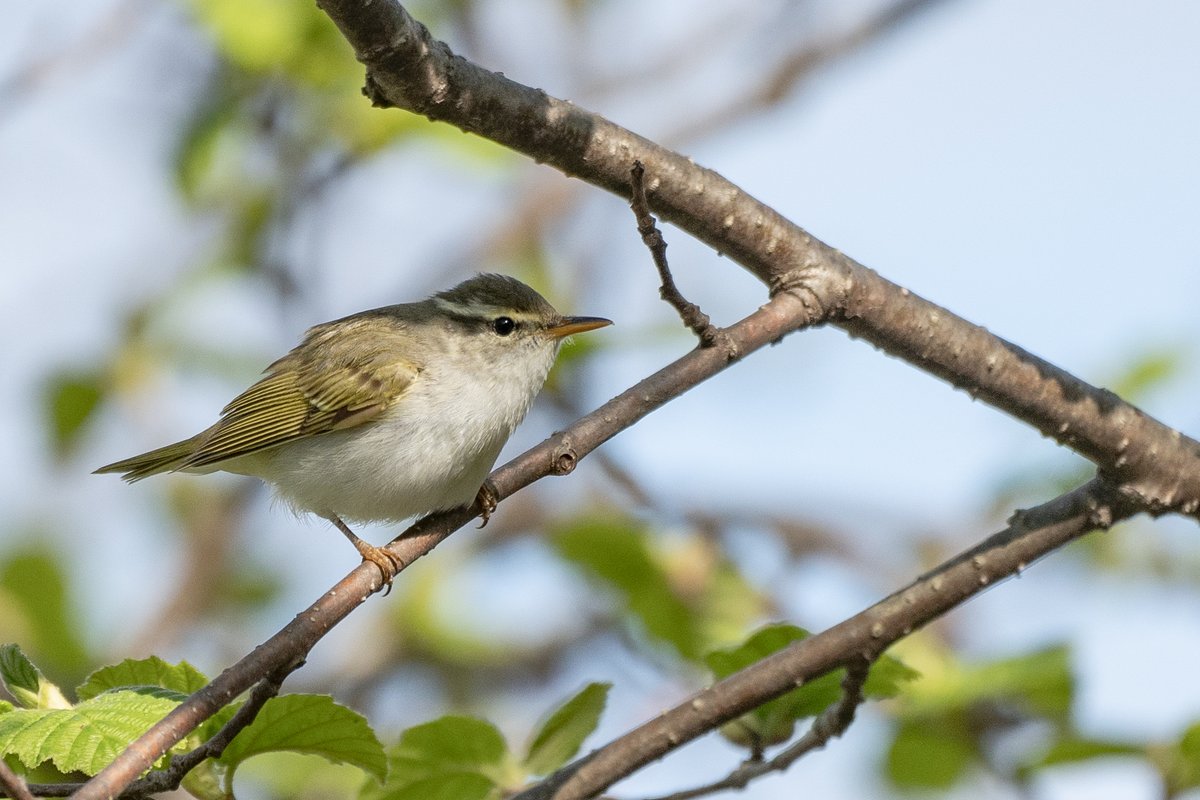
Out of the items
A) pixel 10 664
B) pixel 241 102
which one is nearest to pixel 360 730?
pixel 10 664

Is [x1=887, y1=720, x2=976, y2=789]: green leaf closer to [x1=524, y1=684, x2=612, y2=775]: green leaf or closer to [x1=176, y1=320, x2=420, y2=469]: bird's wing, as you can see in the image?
[x1=524, y1=684, x2=612, y2=775]: green leaf

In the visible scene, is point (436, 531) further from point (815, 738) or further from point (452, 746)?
point (815, 738)

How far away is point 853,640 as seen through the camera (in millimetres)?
2727

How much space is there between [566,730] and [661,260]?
103 cm

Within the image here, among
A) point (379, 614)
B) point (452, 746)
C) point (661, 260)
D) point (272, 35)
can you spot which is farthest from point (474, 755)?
point (379, 614)

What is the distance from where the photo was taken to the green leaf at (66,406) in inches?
227

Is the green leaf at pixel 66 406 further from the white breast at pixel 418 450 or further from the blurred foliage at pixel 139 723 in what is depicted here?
the blurred foliage at pixel 139 723

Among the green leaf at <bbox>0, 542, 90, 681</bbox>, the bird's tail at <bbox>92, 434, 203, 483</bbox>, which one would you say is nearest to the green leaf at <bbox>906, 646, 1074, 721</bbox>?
the bird's tail at <bbox>92, 434, 203, 483</bbox>

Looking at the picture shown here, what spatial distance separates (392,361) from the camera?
4320 millimetres

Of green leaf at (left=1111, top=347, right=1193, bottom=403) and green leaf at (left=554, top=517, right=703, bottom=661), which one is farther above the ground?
green leaf at (left=1111, top=347, right=1193, bottom=403)

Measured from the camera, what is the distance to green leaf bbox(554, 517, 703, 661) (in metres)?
3.91

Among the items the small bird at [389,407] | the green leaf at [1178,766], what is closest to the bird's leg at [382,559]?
the small bird at [389,407]

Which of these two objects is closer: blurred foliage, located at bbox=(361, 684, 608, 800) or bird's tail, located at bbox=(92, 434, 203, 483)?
blurred foliage, located at bbox=(361, 684, 608, 800)

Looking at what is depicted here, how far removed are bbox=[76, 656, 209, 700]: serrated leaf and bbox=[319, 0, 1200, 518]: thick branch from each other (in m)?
1.18
